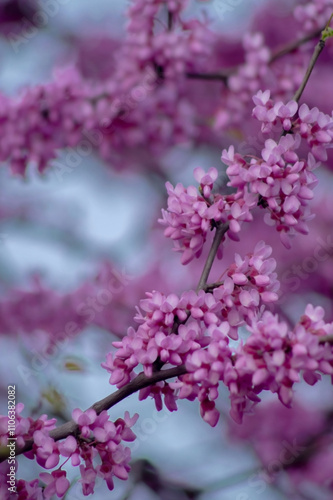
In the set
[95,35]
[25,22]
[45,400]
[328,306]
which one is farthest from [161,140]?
[95,35]

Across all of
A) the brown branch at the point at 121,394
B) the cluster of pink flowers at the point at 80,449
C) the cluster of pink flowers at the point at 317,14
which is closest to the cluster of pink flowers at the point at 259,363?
the brown branch at the point at 121,394

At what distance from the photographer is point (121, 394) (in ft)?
3.78

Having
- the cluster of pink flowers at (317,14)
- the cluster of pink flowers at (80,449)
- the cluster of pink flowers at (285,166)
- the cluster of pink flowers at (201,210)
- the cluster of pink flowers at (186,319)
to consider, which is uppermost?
the cluster of pink flowers at (317,14)

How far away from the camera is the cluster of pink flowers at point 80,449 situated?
45.4 inches

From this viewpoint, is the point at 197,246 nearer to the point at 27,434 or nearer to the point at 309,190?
the point at 309,190

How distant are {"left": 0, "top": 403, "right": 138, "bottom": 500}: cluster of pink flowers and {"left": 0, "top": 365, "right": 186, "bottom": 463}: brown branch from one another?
0.03 ft

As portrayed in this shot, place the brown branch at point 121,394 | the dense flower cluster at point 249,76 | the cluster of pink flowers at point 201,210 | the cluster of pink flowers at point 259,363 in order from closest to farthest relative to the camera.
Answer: the cluster of pink flowers at point 259,363, the brown branch at point 121,394, the cluster of pink flowers at point 201,210, the dense flower cluster at point 249,76

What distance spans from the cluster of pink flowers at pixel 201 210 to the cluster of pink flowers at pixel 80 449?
35 centimetres

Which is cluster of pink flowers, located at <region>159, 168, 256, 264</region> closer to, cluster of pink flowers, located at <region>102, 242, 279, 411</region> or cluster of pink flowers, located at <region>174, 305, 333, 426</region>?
cluster of pink flowers, located at <region>102, 242, 279, 411</region>

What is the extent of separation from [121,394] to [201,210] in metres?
0.36

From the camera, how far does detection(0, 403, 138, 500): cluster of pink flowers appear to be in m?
1.15

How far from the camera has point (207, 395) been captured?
114 cm

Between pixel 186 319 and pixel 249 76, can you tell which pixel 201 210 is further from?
pixel 249 76

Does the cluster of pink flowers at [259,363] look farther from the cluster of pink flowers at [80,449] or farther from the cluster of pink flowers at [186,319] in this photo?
the cluster of pink flowers at [80,449]
